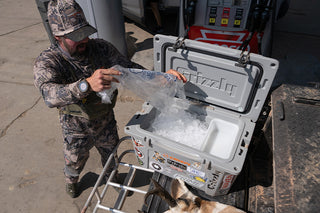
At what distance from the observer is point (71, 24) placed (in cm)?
154

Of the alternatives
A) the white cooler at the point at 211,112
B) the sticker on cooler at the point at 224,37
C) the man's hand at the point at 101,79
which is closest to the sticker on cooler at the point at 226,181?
the white cooler at the point at 211,112

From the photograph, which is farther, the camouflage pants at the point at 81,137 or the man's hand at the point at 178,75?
the camouflage pants at the point at 81,137

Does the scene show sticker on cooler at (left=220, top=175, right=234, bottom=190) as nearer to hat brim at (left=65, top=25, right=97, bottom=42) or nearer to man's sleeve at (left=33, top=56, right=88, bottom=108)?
man's sleeve at (left=33, top=56, right=88, bottom=108)

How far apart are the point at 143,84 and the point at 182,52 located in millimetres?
382

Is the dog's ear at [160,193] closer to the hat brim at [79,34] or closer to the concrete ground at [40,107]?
the hat brim at [79,34]

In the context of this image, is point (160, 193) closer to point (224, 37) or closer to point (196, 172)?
point (196, 172)

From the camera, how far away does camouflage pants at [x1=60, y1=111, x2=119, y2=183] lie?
74.9 inches

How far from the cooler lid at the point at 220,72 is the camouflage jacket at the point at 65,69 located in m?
0.47

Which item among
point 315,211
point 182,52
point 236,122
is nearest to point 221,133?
point 236,122

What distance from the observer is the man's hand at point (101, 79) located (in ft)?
4.42

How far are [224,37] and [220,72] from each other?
7.13 feet

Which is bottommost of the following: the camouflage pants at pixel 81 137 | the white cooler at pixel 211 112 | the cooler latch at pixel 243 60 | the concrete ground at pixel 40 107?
the concrete ground at pixel 40 107

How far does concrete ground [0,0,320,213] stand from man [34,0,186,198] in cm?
67

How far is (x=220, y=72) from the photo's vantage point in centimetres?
160
